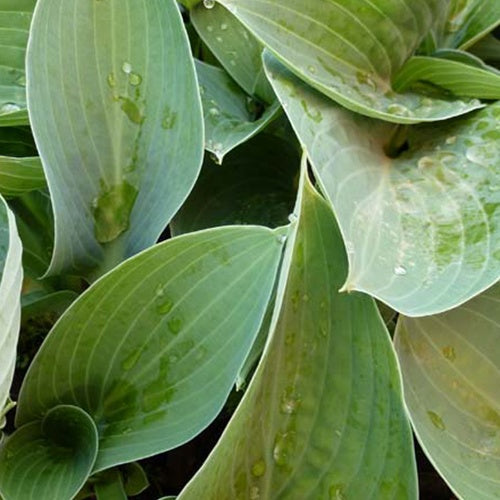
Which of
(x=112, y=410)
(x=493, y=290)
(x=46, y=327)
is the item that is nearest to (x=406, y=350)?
(x=493, y=290)

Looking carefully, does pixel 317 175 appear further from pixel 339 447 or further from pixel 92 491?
pixel 92 491

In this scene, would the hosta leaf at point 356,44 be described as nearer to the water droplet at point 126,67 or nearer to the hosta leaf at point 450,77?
the hosta leaf at point 450,77

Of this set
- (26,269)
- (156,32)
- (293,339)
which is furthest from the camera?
(26,269)

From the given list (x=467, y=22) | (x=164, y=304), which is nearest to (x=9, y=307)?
(x=164, y=304)

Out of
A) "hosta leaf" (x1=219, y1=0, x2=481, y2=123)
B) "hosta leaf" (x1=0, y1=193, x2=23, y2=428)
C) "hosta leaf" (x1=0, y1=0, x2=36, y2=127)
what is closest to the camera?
"hosta leaf" (x1=0, y1=193, x2=23, y2=428)

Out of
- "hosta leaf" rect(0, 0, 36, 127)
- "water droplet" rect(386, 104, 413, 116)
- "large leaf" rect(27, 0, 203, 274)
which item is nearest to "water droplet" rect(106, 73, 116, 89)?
"large leaf" rect(27, 0, 203, 274)

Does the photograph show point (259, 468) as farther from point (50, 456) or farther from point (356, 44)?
point (356, 44)

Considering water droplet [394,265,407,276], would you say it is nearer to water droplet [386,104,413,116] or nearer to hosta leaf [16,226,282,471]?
hosta leaf [16,226,282,471]
